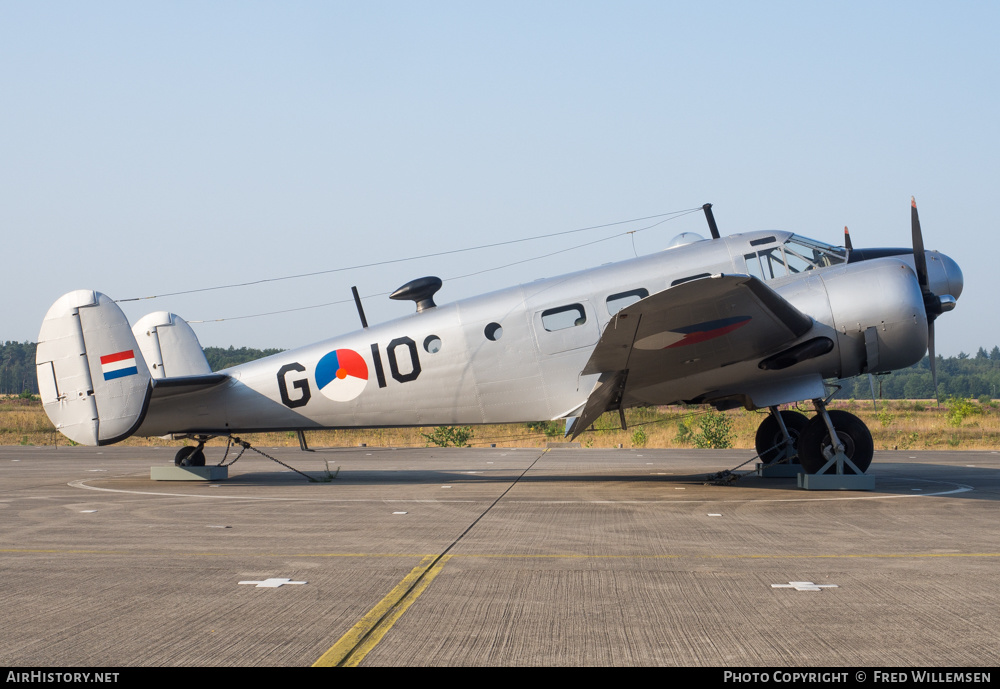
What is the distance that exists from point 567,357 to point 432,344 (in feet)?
8.65

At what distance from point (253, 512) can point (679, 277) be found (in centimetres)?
833

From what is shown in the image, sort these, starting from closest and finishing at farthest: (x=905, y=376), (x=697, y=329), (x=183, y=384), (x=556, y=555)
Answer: (x=556, y=555), (x=697, y=329), (x=183, y=384), (x=905, y=376)

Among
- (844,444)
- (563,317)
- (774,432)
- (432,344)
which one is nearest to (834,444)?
(844,444)

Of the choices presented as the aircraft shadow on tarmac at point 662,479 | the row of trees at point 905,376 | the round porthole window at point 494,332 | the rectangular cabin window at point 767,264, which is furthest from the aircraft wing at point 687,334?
the row of trees at point 905,376

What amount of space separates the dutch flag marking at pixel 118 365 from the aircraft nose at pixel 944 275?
15.0m

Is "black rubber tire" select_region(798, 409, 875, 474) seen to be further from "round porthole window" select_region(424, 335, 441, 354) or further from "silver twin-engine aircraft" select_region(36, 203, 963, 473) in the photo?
"round porthole window" select_region(424, 335, 441, 354)

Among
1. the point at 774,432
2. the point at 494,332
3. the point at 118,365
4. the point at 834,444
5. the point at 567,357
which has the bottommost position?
the point at 774,432

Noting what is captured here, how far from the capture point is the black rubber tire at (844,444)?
14.0m

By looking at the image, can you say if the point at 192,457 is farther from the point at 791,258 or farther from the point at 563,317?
the point at 791,258

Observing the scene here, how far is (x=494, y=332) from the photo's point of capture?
15078 millimetres

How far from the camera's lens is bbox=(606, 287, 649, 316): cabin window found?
14.6 m

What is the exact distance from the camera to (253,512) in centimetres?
1159

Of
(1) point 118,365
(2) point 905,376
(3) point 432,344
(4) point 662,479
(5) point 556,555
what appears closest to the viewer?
(5) point 556,555

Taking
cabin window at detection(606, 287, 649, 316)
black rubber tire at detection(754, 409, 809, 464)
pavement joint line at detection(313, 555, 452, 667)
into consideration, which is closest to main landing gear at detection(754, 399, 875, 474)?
black rubber tire at detection(754, 409, 809, 464)
